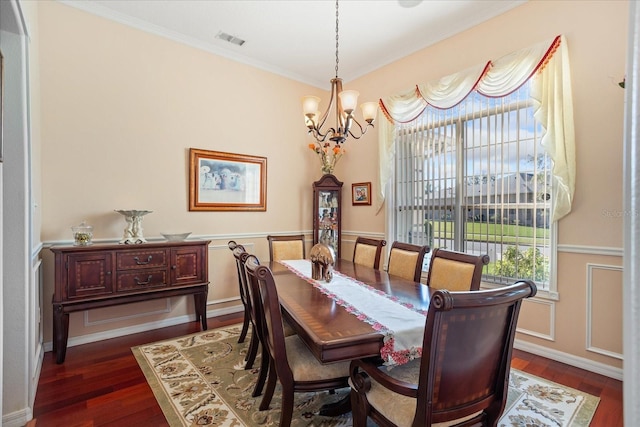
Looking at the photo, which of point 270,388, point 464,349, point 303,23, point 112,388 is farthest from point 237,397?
point 303,23

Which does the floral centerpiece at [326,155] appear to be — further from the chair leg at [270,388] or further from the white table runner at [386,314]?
the chair leg at [270,388]

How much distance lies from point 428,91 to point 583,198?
6.18 ft

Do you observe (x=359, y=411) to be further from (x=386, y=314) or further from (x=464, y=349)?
(x=464, y=349)

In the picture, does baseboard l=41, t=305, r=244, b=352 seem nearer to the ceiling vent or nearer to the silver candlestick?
the silver candlestick

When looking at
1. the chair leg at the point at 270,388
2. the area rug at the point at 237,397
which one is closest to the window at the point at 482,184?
the area rug at the point at 237,397

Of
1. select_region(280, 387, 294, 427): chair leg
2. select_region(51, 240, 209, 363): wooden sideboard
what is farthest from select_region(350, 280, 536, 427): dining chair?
select_region(51, 240, 209, 363): wooden sideboard

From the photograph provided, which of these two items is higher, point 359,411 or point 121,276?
point 121,276

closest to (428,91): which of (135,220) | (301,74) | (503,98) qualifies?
(503,98)

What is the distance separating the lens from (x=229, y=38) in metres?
3.60

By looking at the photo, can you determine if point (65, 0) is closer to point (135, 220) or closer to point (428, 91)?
point (135, 220)

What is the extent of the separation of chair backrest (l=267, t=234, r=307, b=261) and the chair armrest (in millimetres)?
2188

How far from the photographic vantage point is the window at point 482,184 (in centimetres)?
292

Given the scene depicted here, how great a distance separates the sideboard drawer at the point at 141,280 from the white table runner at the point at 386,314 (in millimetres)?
1596

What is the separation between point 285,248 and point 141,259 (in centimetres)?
146
